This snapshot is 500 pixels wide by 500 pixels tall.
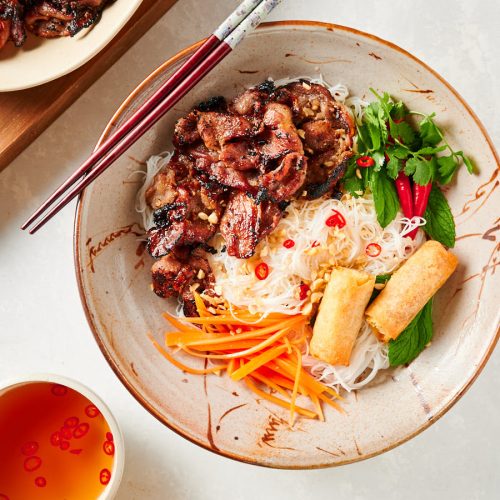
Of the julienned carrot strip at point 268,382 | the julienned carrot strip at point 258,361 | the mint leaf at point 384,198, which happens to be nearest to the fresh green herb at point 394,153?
the mint leaf at point 384,198

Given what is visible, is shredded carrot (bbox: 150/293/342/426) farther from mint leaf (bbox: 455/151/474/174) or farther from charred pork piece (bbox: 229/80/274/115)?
mint leaf (bbox: 455/151/474/174)

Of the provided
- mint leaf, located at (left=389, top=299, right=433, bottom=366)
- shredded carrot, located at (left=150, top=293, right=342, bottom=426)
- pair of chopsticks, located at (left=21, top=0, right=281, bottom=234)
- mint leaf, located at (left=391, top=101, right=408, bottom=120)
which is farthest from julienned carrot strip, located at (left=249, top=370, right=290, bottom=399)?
mint leaf, located at (left=391, top=101, right=408, bottom=120)

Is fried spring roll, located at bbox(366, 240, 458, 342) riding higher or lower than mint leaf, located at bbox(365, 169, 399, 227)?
lower

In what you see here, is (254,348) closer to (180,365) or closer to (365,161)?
(180,365)

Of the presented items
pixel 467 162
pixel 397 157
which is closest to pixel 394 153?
pixel 397 157

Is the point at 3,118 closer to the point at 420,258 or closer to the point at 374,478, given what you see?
the point at 420,258

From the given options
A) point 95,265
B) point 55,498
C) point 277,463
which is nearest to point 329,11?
point 95,265

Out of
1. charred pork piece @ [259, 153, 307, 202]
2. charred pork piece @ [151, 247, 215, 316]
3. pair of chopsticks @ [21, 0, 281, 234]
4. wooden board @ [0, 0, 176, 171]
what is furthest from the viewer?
wooden board @ [0, 0, 176, 171]
